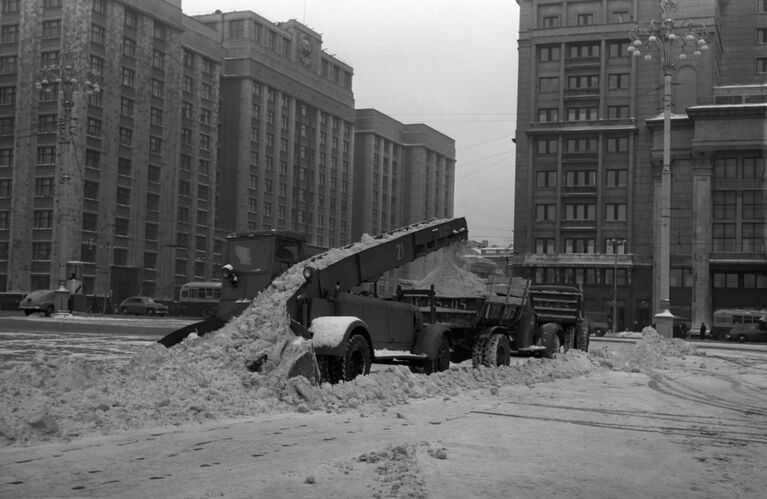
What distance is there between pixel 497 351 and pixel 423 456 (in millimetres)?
9615

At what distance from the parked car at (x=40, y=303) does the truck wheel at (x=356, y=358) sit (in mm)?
48164

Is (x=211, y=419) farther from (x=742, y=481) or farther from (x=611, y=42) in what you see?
(x=611, y=42)

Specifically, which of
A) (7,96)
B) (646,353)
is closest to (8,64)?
(7,96)

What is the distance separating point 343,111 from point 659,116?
61777 mm

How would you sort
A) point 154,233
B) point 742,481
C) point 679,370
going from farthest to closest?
point 154,233 → point 679,370 → point 742,481

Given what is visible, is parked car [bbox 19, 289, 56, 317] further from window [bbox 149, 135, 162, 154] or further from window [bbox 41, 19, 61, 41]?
window [bbox 149, 135, 162, 154]

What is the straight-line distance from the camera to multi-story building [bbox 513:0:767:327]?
79125 millimetres

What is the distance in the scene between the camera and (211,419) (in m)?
10.1

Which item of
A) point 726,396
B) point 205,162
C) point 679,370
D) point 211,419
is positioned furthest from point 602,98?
point 211,419

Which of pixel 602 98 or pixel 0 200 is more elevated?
pixel 602 98

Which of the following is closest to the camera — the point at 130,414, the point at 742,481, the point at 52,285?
the point at 742,481

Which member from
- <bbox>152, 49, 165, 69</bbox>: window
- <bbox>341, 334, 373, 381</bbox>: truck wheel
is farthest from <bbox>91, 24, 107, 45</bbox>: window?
<bbox>341, 334, 373, 381</bbox>: truck wheel

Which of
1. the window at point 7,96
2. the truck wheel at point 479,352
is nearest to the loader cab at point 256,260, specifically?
the truck wheel at point 479,352

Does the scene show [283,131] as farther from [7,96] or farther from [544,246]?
[544,246]
